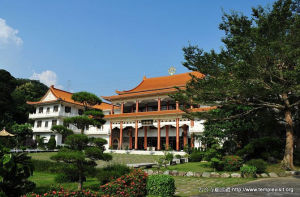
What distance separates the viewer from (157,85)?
32.4 metres

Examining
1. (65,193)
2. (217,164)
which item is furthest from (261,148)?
(65,193)

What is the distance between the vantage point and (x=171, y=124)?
26.8 m

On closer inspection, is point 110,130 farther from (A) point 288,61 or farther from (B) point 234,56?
(A) point 288,61

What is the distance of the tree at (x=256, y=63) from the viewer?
35.7 ft

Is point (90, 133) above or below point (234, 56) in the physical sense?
below

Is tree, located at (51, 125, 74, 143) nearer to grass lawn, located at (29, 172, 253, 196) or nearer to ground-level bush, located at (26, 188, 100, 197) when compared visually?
grass lawn, located at (29, 172, 253, 196)

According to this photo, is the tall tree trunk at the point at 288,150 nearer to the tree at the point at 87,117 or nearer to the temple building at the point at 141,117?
the tree at the point at 87,117

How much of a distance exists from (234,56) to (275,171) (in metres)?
6.58

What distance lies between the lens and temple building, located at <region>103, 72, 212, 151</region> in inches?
1049

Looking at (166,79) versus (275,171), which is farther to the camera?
(166,79)

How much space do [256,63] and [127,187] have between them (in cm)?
889

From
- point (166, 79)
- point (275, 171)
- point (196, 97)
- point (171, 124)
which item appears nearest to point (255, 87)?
point (196, 97)

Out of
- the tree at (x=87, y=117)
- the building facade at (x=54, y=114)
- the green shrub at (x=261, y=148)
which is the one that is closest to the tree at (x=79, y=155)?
the tree at (x=87, y=117)

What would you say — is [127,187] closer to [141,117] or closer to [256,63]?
[256,63]
